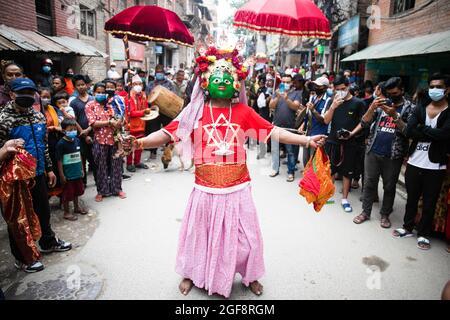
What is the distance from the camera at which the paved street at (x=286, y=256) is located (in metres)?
3.24

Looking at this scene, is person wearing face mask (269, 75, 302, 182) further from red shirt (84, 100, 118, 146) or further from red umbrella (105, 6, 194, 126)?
red shirt (84, 100, 118, 146)

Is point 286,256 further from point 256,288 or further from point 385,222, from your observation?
point 385,222

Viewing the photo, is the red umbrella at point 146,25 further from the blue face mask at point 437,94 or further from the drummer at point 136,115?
the blue face mask at point 437,94

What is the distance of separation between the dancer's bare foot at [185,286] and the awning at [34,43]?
21.6 ft

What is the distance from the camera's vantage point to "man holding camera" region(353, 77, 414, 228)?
4273 mm

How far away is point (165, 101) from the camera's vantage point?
7.64 metres

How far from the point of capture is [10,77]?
3791 mm

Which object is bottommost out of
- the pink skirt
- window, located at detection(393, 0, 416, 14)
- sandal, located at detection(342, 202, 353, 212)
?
sandal, located at detection(342, 202, 353, 212)

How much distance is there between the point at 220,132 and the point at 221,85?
423 mm

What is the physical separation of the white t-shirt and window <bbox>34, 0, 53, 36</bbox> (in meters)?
11.0

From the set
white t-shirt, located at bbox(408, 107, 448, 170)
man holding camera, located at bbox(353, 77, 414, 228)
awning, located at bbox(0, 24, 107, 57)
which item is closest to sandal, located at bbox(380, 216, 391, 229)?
man holding camera, located at bbox(353, 77, 414, 228)

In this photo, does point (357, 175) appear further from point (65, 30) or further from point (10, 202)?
point (65, 30)

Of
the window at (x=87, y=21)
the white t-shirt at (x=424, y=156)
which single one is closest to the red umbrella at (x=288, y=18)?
the white t-shirt at (x=424, y=156)

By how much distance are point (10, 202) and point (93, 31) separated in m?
12.4
